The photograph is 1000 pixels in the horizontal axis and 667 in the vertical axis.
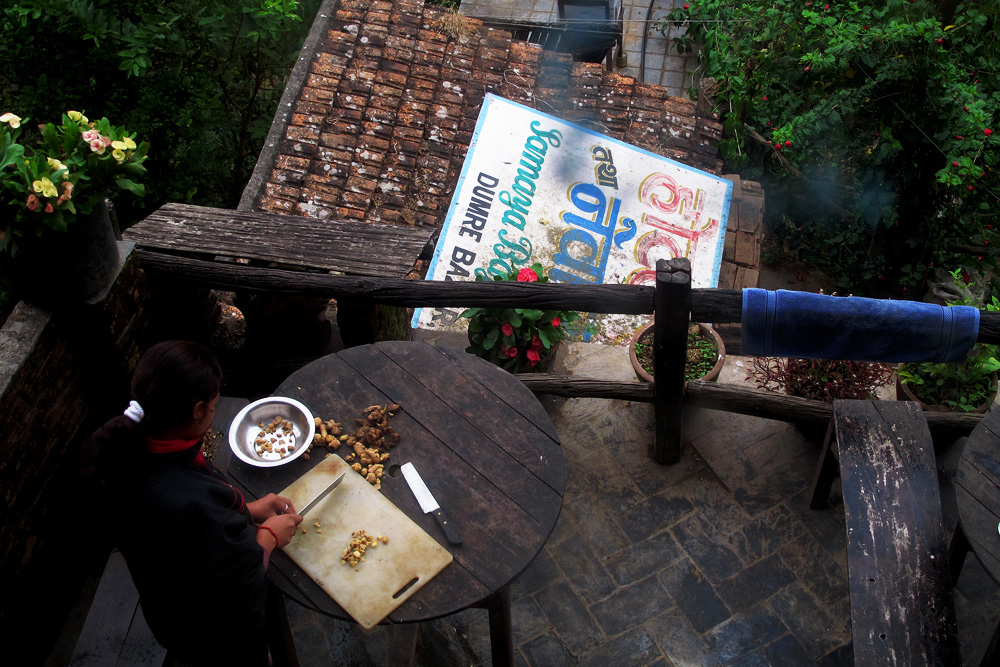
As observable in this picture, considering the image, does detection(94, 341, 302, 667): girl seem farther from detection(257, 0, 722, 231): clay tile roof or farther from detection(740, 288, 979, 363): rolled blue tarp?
detection(257, 0, 722, 231): clay tile roof

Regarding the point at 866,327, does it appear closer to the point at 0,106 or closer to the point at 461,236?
the point at 461,236

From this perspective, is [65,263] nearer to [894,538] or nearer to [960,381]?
[894,538]

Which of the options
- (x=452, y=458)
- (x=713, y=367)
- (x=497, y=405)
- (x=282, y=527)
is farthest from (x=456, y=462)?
(x=713, y=367)

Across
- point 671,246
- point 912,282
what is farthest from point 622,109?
point 912,282

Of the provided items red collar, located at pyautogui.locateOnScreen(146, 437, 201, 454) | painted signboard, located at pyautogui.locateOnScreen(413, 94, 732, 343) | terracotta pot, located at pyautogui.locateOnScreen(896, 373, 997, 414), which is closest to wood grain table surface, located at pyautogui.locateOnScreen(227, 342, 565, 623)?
red collar, located at pyautogui.locateOnScreen(146, 437, 201, 454)

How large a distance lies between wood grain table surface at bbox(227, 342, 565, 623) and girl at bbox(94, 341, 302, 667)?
0.64ft

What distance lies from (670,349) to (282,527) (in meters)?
1.80

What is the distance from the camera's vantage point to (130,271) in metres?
3.09

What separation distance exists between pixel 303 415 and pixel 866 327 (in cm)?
228

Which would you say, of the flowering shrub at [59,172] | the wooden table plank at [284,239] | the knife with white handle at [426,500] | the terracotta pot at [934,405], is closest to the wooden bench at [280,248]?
the wooden table plank at [284,239]

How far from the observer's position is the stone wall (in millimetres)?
2662

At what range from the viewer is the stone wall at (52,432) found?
266 cm

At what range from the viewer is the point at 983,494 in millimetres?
2615

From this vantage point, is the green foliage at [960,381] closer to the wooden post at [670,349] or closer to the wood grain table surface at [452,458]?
the wooden post at [670,349]
